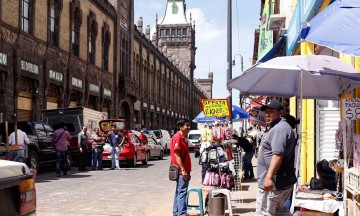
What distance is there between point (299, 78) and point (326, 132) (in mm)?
2926

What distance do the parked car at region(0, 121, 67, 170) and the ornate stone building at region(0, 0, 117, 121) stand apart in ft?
17.0

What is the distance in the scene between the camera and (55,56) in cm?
2914

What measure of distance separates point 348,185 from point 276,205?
101cm

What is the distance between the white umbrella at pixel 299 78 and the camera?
20.9 ft

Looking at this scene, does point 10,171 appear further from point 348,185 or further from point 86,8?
point 86,8

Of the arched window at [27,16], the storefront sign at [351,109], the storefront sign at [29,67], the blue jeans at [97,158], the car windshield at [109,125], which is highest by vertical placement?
the arched window at [27,16]

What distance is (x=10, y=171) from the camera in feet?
14.7

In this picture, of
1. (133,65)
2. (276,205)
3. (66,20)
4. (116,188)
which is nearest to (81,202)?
(116,188)

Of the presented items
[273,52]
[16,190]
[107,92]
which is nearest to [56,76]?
[107,92]

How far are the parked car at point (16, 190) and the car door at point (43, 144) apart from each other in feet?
45.3

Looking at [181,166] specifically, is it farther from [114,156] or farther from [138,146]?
[138,146]

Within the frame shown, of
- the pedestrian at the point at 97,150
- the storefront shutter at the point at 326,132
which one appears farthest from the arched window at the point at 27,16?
the storefront shutter at the point at 326,132

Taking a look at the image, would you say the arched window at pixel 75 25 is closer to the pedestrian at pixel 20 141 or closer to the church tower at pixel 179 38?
the pedestrian at pixel 20 141

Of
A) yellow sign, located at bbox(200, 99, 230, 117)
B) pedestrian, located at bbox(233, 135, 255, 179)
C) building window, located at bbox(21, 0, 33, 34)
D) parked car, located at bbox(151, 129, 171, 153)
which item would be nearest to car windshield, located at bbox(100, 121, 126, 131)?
building window, located at bbox(21, 0, 33, 34)
